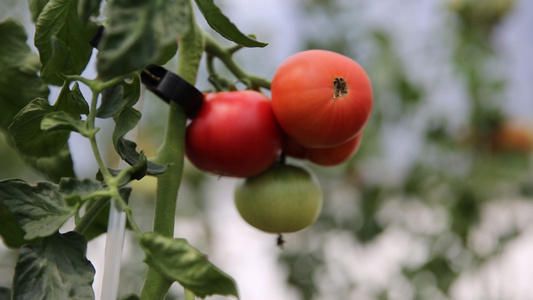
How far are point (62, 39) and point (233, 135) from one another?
0.54ft

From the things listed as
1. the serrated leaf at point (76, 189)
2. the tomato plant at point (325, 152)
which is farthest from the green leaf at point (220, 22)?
the tomato plant at point (325, 152)

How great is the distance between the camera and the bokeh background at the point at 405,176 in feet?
5.56

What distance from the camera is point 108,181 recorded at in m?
0.29

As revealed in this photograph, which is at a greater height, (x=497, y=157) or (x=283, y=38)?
(x=283, y=38)

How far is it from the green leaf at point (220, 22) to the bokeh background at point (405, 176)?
1.35 m

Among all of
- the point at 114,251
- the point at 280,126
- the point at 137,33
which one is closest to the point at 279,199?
the point at 280,126

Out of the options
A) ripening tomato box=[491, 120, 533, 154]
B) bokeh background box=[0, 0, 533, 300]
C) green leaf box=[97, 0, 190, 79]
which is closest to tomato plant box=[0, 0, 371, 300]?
green leaf box=[97, 0, 190, 79]

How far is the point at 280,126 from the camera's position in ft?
1.67

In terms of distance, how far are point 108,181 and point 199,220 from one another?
1.78m

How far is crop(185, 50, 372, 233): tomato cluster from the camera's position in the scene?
0.46m

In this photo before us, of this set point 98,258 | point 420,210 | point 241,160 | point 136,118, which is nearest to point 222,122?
point 241,160

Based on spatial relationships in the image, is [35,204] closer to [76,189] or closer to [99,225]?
[76,189]

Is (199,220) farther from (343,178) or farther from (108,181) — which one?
(108,181)

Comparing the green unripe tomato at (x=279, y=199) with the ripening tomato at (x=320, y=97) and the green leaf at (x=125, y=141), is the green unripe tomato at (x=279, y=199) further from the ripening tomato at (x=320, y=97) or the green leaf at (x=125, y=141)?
the green leaf at (x=125, y=141)
